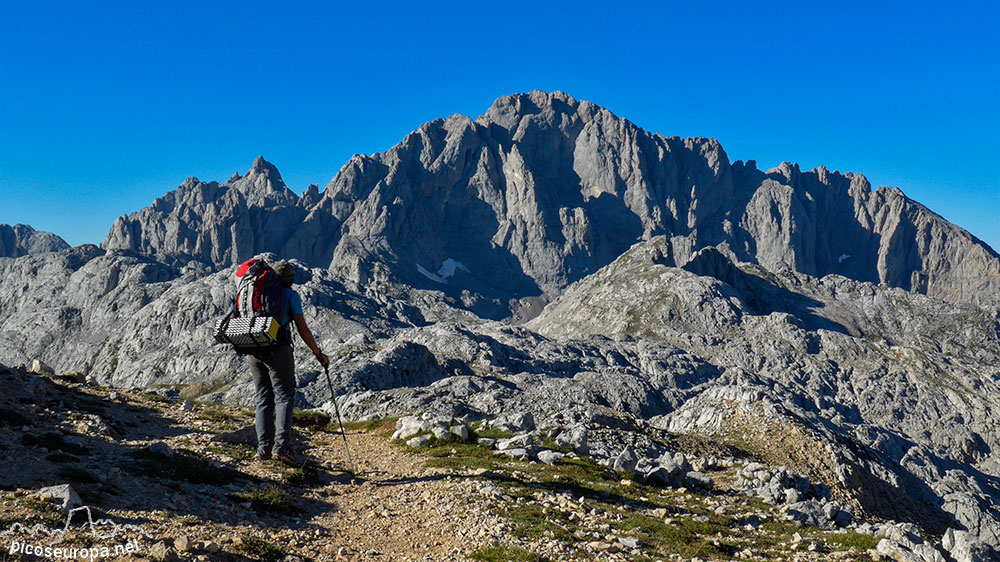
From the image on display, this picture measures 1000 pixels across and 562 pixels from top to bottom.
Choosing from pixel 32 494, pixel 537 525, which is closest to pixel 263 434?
pixel 32 494

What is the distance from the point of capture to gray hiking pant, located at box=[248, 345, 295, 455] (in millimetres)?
16078

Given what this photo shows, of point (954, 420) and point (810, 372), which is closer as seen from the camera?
point (954, 420)

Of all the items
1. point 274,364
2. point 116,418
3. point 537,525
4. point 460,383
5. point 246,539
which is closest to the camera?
point 246,539

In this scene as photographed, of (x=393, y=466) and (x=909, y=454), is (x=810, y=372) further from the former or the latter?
(x=393, y=466)

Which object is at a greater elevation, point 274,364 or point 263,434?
point 274,364

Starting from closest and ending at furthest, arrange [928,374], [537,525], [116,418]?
[537,525], [116,418], [928,374]

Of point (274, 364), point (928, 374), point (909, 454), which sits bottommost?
point (909, 454)

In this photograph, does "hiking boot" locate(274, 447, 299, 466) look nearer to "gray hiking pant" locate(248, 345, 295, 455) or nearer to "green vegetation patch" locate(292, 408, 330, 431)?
"gray hiking pant" locate(248, 345, 295, 455)

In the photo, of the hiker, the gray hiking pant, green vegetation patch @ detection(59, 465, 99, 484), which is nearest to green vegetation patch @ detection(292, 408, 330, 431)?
the hiker

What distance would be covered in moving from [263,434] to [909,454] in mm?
81911

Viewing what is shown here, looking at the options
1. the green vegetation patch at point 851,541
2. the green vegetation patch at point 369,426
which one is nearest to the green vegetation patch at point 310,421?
the green vegetation patch at point 369,426

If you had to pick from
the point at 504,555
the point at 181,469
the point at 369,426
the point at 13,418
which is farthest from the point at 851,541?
the point at 13,418

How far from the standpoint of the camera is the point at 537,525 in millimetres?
13219

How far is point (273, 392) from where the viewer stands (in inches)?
658
